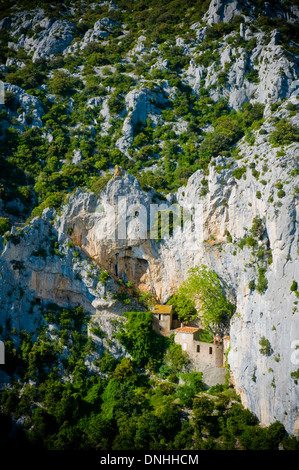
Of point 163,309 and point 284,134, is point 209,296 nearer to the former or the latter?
point 163,309

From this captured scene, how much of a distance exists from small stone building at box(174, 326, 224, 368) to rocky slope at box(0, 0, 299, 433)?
1956mm

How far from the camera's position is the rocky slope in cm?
4097

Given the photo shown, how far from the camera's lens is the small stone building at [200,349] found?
46.1m

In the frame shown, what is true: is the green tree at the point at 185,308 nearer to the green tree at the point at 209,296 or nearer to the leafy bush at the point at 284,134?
the green tree at the point at 209,296

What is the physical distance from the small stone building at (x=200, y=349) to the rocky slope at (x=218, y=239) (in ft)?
6.42

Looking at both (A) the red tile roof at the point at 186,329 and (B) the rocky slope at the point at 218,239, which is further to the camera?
(A) the red tile roof at the point at 186,329

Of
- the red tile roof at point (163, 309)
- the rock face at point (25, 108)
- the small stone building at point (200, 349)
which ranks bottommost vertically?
the small stone building at point (200, 349)

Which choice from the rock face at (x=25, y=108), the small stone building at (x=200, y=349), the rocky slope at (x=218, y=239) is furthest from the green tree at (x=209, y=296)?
the rock face at (x=25, y=108)

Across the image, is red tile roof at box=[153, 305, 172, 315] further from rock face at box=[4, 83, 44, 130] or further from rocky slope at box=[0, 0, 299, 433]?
rock face at box=[4, 83, 44, 130]

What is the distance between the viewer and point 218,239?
49.2m

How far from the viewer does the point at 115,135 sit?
2596 inches

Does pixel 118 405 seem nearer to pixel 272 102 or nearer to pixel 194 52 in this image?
pixel 272 102

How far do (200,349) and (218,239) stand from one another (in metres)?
11.5

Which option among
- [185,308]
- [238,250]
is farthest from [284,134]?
[185,308]
